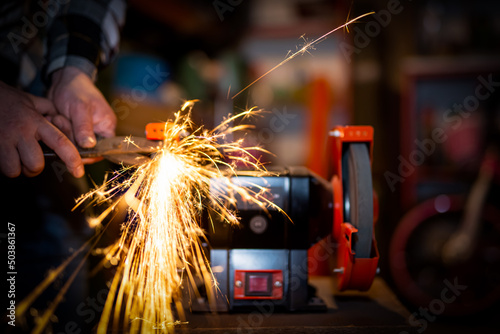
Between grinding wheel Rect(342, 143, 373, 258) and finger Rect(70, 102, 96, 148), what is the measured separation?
2.16ft

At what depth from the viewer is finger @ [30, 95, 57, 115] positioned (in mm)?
943

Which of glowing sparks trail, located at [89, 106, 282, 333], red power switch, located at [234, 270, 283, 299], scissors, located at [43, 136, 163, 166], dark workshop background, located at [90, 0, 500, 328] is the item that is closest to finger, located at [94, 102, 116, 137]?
scissors, located at [43, 136, 163, 166]

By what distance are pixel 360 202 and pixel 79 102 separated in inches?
33.0

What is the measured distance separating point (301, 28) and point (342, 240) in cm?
191

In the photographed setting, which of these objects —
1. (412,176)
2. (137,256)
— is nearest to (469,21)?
(412,176)

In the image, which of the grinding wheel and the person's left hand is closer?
the grinding wheel

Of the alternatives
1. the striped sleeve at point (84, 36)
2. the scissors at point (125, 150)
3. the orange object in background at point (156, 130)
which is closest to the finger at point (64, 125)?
the scissors at point (125, 150)

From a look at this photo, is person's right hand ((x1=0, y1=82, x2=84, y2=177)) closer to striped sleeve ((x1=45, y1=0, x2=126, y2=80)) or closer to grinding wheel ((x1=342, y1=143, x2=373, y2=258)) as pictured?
striped sleeve ((x1=45, y1=0, x2=126, y2=80))

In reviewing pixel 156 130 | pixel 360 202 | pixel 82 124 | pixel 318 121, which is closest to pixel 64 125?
pixel 82 124

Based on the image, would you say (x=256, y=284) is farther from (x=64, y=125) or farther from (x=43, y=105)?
(x=43, y=105)

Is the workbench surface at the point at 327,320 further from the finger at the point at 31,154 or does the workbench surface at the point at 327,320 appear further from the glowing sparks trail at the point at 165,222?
the finger at the point at 31,154

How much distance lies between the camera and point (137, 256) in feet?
2.58

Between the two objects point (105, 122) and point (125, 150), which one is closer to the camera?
point (125, 150)

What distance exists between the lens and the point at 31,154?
781 mm
